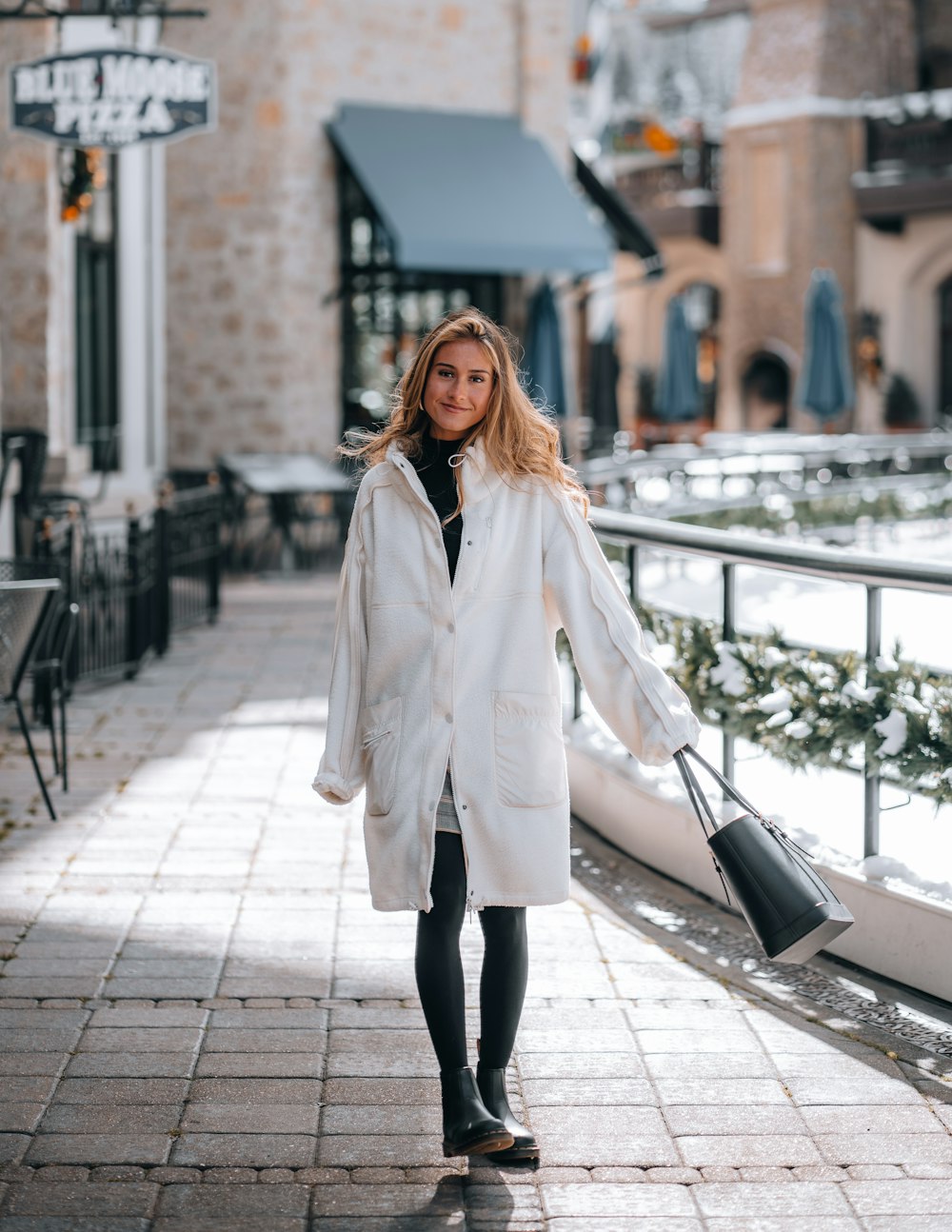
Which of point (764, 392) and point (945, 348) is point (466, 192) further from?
point (764, 392)

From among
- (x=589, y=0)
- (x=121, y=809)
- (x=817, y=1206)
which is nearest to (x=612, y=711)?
(x=817, y=1206)

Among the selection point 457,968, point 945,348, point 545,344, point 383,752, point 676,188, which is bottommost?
point 457,968

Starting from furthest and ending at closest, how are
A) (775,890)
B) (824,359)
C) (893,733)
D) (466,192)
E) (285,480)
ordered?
1. (824,359)
2. (466,192)
3. (285,480)
4. (893,733)
5. (775,890)

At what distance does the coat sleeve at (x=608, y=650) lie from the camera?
327cm

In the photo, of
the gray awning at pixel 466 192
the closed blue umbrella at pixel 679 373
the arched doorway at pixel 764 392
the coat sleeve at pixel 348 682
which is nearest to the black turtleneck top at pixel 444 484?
the coat sleeve at pixel 348 682

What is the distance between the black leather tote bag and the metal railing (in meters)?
1.33

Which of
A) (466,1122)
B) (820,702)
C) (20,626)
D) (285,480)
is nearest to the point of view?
(466,1122)

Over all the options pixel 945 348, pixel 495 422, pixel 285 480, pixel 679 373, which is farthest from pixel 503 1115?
pixel 945 348

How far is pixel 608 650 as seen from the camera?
3.32 metres

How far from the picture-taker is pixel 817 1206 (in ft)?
10.3

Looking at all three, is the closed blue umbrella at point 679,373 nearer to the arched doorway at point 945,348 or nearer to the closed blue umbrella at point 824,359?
the closed blue umbrella at point 824,359

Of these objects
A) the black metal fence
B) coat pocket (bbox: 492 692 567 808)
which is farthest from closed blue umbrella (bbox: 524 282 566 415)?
coat pocket (bbox: 492 692 567 808)

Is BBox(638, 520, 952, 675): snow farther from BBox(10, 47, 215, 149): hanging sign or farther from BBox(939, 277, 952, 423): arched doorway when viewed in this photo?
BBox(939, 277, 952, 423): arched doorway

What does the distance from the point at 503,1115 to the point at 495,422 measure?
1.37 metres
